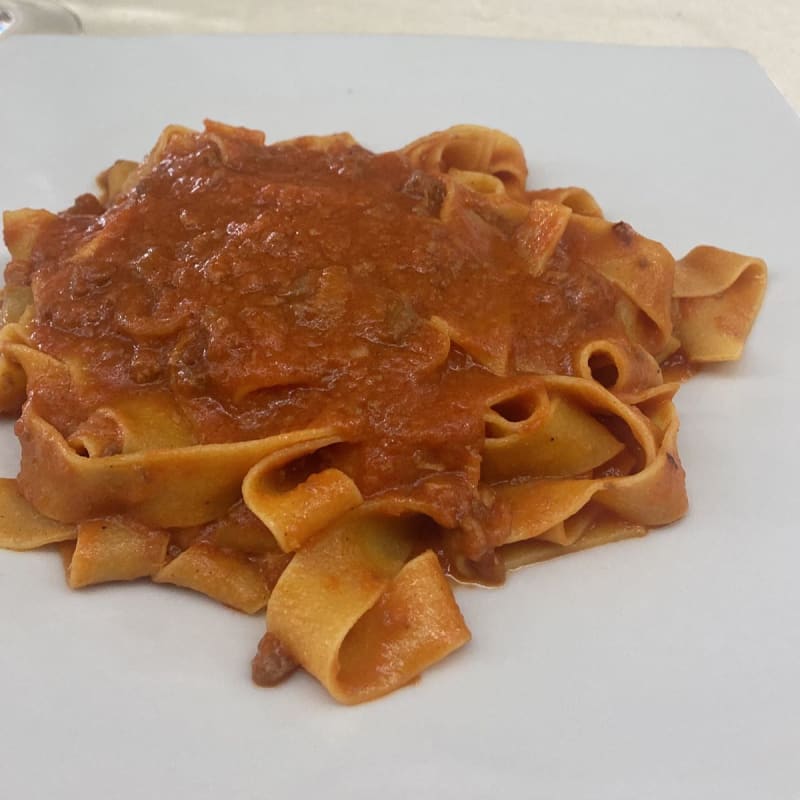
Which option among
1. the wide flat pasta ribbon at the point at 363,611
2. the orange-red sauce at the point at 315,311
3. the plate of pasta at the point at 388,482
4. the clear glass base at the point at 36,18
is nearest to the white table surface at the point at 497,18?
the clear glass base at the point at 36,18

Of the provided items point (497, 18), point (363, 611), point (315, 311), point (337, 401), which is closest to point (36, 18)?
point (497, 18)

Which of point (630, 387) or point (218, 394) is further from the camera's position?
point (630, 387)

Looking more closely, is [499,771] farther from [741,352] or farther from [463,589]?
[741,352]

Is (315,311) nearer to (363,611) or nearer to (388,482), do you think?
(388,482)

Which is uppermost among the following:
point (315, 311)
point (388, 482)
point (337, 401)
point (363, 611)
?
point (315, 311)

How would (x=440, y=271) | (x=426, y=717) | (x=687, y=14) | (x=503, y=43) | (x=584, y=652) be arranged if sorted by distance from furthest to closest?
(x=687, y=14)
(x=503, y=43)
(x=440, y=271)
(x=584, y=652)
(x=426, y=717)

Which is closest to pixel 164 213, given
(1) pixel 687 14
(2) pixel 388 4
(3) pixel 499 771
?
(3) pixel 499 771

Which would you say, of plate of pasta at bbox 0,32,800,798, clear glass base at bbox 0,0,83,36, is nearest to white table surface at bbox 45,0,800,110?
clear glass base at bbox 0,0,83,36
